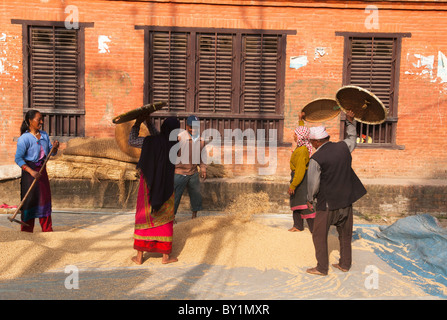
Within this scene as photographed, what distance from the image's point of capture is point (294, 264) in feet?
18.0

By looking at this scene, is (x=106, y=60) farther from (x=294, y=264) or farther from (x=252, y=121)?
(x=294, y=264)

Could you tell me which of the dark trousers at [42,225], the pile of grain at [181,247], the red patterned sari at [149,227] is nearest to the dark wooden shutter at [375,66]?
the pile of grain at [181,247]

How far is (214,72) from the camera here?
10250 millimetres

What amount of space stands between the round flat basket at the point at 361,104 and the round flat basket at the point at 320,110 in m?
0.73

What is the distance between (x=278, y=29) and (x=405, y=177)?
4.44 meters

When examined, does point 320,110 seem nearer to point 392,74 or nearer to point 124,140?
point 124,140

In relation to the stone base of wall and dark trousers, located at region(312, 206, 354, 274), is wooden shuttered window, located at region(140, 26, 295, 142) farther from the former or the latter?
dark trousers, located at region(312, 206, 354, 274)

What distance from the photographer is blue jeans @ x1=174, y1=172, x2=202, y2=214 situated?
7270 millimetres

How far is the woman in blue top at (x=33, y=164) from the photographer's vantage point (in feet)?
20.3

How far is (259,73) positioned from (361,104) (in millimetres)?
4910

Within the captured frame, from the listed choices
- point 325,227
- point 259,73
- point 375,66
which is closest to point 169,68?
point 259,73

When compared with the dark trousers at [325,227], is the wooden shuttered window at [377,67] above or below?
above

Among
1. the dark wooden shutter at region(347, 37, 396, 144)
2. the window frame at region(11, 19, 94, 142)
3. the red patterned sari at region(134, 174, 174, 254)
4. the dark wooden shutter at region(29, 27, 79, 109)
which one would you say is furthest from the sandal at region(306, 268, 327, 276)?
the dark wooden shutter at region(29, 27, 79, 109)

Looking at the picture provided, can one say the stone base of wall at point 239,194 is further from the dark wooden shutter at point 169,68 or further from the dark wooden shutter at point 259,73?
the dark wooden shutter at point 169,68
